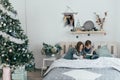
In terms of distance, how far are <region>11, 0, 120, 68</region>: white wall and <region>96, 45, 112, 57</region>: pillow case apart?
15.7 inches

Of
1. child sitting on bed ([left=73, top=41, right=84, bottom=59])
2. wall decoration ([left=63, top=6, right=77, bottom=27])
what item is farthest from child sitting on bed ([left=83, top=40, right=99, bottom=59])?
wall decoration ([left=63, top=6, right=77, bottom=27])

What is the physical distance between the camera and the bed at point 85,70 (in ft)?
13.7

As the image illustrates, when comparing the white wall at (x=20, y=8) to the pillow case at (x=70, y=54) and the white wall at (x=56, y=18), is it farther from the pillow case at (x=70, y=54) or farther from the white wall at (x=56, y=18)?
the pillow case at (x=70, y=54)

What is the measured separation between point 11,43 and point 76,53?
134cm

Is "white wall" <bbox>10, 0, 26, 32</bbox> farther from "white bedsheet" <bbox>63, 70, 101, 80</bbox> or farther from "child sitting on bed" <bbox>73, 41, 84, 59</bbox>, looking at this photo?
"white bedsheet" <bbox>63, 70, 101, 80</bbox>

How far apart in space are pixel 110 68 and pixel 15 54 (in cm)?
192

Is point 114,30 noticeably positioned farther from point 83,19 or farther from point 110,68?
point 110,68

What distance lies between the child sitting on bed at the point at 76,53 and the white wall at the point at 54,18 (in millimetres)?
592

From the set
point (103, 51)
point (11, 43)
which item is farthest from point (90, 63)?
point (11, 43)

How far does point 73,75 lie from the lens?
13.8ft

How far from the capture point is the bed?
4164 mm

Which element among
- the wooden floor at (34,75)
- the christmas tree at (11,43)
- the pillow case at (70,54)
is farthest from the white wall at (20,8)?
the pillow case at (70,54)

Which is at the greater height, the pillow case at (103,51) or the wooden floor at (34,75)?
the pillow case at (103,51)

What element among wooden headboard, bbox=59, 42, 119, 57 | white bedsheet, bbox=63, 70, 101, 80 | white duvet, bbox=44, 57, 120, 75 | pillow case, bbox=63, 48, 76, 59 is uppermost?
wooden headboard, bbox=59, 42, 119, 57
